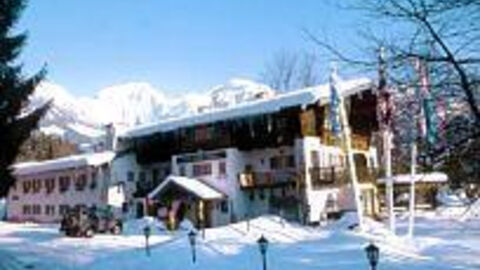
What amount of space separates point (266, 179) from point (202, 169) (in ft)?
17.3

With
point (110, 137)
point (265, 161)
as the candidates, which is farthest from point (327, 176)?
point (110, 137)

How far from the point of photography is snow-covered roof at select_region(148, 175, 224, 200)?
52.6m

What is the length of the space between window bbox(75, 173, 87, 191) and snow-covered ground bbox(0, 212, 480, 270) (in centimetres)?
1702

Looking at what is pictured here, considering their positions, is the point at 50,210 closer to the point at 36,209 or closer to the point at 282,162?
the point at 36,209

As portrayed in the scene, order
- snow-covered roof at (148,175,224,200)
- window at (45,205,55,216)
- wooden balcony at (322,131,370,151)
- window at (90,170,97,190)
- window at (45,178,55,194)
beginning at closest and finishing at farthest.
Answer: snow-covered roof at (148,175,224,200) → wooden balcony at (322,131,370,151) → window at (90,170,97,190) → window at (45,205,55,216) → window at (45,178,55,194)

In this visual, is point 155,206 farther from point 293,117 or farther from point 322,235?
point 322,235

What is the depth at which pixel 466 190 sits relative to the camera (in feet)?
38.1

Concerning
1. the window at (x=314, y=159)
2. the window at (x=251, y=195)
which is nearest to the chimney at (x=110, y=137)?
the window at (x=251, y=195)

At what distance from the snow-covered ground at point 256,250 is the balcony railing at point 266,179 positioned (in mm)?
5071

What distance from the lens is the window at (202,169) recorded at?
55.2 m

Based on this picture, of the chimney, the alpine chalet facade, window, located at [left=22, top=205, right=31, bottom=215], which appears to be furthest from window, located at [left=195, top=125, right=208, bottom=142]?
window, located at [left=22, top=205, right=31, bottom=215]

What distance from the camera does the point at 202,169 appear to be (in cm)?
5572

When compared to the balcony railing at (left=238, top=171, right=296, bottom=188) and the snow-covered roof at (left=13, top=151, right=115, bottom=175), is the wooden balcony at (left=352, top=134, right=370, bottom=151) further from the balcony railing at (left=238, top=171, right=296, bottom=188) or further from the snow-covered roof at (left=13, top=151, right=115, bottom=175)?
the snow-covered roof at (left=13, top=151, right=115, bottom=175)

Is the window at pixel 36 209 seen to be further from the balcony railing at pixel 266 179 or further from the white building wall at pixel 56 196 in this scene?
the balcony railing at pixel 266 179
